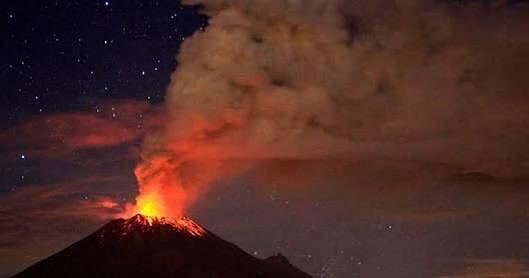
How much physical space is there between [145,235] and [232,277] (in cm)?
1950

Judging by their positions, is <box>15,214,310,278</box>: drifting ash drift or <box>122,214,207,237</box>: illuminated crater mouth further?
<box>122,214,207,237</box>: illuminated crater mouth

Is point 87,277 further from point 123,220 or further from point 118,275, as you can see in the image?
point 123,220

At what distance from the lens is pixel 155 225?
123750 millimetres

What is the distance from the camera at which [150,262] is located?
110m

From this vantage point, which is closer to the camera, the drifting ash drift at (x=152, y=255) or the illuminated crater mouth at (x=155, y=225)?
the drifting ash drift at (x=152, y=255)

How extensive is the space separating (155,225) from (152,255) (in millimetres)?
12233

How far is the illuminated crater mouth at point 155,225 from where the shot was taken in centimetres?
12296

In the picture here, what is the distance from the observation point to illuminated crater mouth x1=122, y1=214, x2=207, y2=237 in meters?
123

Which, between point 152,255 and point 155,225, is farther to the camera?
point 155,225

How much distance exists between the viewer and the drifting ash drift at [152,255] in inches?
4213

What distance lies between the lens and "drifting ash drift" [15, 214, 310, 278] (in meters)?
107

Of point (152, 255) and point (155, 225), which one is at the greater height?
point (155, 225)

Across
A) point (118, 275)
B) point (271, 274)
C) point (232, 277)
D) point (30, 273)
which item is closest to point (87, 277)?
point (118, 275)

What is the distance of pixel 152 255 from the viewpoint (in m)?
112
